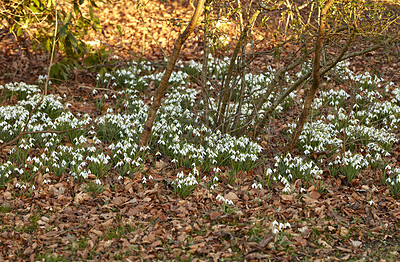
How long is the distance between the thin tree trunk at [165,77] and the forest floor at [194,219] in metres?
0.28

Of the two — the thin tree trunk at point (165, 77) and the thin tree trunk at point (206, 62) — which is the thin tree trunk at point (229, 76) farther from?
the thin tree trunk at point (165, 77)

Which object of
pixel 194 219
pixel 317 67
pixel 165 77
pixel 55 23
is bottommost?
pixel 194 219

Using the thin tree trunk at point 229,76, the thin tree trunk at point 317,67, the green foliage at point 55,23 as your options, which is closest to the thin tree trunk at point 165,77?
the thin tree trunk at point 229,76

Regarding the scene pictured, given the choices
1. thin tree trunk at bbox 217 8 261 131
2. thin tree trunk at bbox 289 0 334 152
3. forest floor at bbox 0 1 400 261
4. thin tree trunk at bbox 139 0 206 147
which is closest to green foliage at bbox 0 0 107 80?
thin tree trunk at bbox 139 0 206 147

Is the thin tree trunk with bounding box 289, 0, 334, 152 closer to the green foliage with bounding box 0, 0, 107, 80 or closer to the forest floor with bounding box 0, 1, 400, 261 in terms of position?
the forest floor with bounding box 0, 1, 400, 261

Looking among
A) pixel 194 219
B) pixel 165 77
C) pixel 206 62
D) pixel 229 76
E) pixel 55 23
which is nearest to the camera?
pixel 194 219

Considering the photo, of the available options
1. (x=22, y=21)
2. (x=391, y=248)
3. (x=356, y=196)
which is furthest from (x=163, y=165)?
(x=22, y=21)

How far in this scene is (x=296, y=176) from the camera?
4727mm

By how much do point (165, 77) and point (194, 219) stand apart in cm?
164

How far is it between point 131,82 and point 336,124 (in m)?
3.19

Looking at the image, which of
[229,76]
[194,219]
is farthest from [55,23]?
[194,219]

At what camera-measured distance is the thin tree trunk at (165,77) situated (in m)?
4.48

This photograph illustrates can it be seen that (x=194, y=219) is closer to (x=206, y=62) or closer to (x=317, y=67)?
(x=317, y=67)

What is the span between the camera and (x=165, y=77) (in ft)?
15.8
